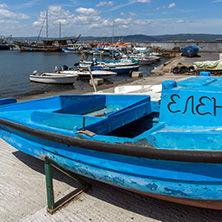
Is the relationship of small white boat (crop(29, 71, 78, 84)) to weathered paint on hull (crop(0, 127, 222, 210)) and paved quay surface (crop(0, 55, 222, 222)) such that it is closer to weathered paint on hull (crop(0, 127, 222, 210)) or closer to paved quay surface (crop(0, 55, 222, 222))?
paved quay surface (crop(0, 55, 222, 222))

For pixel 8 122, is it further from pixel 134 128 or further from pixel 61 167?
pixel 134 128

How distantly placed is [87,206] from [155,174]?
52.3 inches

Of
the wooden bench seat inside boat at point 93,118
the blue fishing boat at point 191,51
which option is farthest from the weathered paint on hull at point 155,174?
the blue fishing boat at point 191,51

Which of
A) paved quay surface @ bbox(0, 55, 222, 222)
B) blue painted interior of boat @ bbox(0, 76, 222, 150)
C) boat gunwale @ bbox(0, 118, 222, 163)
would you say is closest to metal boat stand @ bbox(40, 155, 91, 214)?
paved quay surface @ bbox(0, 55, 222, 222)

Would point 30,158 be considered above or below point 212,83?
below

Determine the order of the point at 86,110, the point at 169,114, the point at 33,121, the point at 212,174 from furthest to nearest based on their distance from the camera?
the point at 86,110, the point at 33,121, the point at 169,114, the point at 212,174

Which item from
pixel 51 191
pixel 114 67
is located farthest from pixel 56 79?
pixel 51 191

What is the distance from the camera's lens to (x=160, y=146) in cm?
316

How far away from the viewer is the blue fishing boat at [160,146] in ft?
9.93

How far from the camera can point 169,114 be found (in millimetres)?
3572

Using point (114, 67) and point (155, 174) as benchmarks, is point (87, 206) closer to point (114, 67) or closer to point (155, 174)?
point (155, 174)

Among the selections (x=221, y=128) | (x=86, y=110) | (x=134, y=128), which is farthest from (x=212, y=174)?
(x=86, y=110)

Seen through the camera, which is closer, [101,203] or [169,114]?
[169,114]

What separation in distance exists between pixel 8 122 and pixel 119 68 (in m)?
29.5
